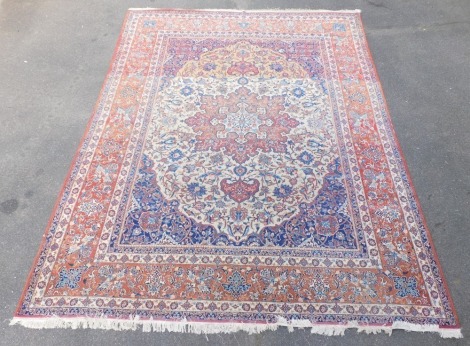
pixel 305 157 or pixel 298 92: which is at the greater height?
pixel 298 92

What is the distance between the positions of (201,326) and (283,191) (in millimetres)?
817

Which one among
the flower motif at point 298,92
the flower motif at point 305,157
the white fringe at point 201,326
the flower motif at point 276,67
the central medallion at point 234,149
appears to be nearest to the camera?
the white fringe at point 201,326

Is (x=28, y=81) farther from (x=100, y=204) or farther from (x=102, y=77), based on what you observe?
(x=100, y=204)

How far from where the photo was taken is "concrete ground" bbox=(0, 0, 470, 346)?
68.8 inches

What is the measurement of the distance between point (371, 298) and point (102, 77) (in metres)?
2.14

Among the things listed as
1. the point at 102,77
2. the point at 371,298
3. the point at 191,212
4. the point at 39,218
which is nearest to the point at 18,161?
the point at 39,218

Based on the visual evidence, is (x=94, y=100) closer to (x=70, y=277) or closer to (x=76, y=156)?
(x=76, y=156)

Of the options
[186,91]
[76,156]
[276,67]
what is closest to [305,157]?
[276,67]

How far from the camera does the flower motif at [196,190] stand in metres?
2.13

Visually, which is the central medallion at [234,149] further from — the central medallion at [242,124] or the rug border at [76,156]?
the rug border at [76,156]

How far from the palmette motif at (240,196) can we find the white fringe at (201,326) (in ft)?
0.08

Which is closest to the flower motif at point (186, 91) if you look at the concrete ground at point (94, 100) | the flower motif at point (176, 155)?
the flower motif at point (176, 155)

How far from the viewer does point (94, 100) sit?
255cm

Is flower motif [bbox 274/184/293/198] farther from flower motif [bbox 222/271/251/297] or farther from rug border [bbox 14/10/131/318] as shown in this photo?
rug border [bbox 14/10/131/318]
